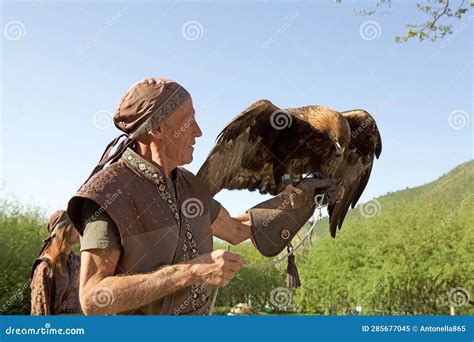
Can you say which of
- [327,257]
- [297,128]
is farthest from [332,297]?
[297,128]

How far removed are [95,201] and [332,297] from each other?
40723mm

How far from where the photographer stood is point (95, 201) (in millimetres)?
1994

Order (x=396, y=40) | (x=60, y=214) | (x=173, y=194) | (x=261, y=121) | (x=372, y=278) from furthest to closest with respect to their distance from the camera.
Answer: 1. (x=372, y=278)
2. (x=396, y=40)
3. (x=261, y=121)
4. (x=60, y=214)
5. (x=173, y=194)

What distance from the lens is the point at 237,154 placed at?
3.39m

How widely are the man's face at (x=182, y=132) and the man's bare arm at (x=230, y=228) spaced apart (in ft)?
1.56

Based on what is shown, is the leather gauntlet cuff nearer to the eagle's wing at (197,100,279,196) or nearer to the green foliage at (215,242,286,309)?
the eagle's wing at (197,100,279,196)

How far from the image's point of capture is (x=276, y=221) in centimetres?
248

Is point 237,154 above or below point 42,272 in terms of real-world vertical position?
above

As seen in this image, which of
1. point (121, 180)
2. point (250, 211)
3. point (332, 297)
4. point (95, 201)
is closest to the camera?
point (95, 201)

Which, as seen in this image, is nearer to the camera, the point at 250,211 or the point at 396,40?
the point at 250,211

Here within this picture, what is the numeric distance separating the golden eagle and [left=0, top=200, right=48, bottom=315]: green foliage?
14.7 metres

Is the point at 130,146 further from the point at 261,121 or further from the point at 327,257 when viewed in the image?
the point at 327,257

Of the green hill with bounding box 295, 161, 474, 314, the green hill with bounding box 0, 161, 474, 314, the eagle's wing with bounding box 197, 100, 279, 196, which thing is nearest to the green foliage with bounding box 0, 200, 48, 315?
the green hill with bounding box 0, 161, 474, 314

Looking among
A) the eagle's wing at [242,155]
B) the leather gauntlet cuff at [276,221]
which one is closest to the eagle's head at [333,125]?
the eagle's wing at [242,155]
